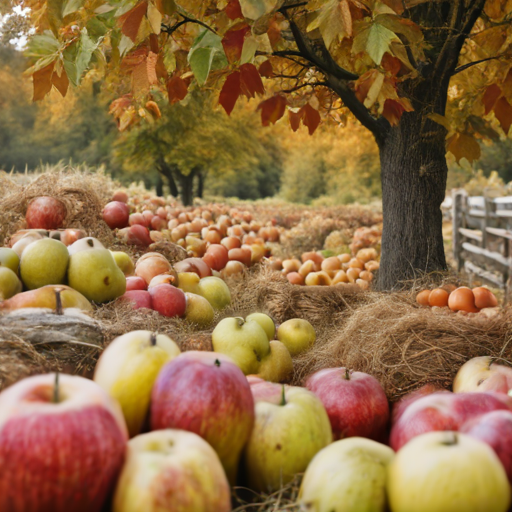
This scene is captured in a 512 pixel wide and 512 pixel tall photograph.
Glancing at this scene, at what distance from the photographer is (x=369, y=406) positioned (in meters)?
1.76

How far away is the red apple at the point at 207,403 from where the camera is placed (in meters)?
1.30

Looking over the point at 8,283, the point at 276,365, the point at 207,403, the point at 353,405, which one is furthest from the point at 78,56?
the point at 353,405

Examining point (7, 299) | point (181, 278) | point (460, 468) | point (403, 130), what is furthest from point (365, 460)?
point (403, 130)

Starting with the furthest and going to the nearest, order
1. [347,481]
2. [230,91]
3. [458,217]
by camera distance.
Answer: [458,217] < [230,91] < [347,481]

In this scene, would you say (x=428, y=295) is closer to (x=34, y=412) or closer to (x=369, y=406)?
(x=369, y=406)

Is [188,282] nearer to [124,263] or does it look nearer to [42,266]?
[124,263]

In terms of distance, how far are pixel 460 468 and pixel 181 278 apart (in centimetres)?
263

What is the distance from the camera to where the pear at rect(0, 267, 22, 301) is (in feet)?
7.81

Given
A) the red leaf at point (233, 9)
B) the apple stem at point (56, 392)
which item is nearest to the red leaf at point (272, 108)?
the red leaf at point (233, 9)

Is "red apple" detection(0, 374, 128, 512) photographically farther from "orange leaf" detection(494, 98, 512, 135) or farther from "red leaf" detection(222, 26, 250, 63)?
"orange leaf" detection(494, 98, 512, 135)

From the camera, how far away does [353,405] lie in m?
1.74

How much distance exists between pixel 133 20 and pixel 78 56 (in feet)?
1.32

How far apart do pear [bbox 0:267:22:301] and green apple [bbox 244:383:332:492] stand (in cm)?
146

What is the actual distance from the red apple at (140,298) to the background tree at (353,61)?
3.44 feet
